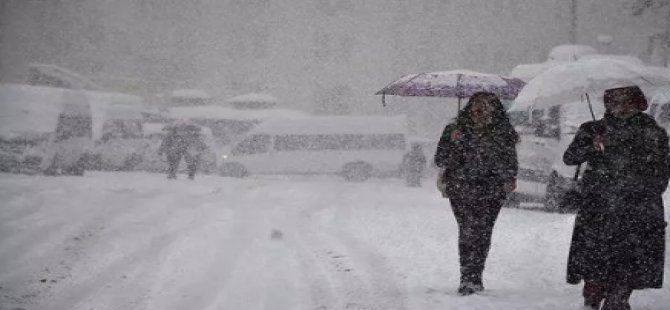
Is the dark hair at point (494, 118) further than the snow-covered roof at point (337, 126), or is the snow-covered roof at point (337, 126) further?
the snow-covered roof at point (337, 126)

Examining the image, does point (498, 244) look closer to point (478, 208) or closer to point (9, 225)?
point (478, 208)

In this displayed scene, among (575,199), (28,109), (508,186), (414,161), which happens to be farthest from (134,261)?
(414,161)

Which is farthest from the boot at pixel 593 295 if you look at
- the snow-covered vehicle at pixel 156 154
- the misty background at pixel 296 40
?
the misty background at pixel 296 40

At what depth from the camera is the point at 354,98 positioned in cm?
3428

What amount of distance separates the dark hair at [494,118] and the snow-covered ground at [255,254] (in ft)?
4.89

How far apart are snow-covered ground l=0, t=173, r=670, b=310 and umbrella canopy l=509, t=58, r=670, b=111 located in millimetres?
1883

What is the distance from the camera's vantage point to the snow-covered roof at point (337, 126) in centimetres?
1814

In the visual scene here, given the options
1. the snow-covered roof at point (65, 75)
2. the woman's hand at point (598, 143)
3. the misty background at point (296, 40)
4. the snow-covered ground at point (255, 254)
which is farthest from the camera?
the misty background at point (296, 40)

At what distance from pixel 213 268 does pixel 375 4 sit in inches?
1199

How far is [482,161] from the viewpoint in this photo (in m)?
5.52

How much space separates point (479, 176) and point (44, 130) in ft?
42.4

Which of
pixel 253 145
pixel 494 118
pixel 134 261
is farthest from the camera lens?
pixel 253 145

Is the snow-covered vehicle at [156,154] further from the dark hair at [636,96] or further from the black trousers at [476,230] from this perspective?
the dark hair at [636,96]

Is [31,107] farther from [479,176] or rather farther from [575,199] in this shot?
[575,199]
